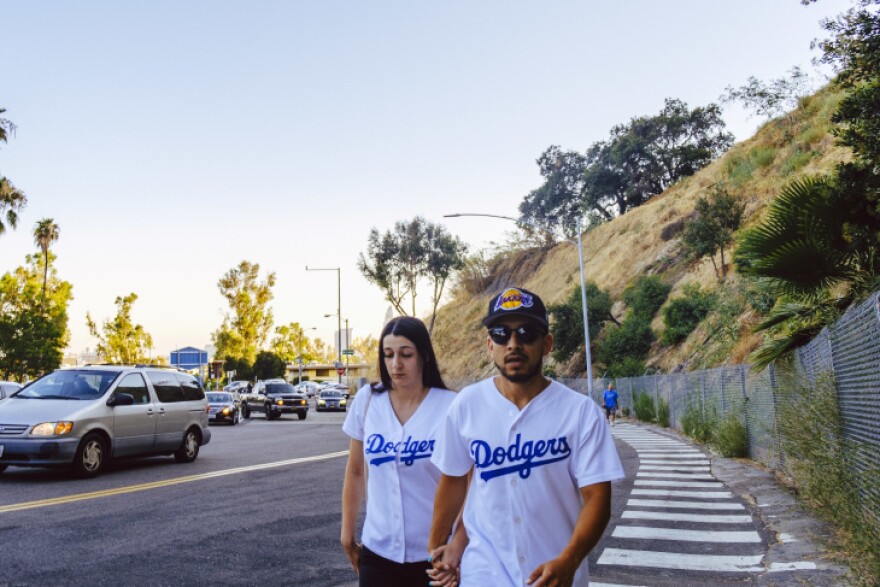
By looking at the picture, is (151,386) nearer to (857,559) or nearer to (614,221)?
(857,559)

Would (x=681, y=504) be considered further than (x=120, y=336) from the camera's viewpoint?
No

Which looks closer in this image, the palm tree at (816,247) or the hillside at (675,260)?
the palm tree at (816,247)

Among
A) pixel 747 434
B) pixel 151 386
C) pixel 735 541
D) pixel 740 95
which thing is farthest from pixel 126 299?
pixel 735 541

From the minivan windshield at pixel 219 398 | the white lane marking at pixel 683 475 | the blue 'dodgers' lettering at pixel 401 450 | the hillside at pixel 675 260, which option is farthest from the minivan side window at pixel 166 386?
the minivan windshield at pixel 219 398

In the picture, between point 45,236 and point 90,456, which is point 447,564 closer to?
point 90,456

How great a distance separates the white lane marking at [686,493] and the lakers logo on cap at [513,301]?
8.82m

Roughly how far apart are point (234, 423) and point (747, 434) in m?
23.1

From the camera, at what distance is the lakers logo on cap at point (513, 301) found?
3.19 meters

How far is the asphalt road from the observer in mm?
6723

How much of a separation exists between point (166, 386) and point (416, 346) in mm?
12890

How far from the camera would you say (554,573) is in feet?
9.02

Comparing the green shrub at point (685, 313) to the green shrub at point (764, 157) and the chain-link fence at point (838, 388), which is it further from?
the chain-link fence at point (838, 388)

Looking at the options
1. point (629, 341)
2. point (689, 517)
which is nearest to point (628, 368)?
point (629, 341)

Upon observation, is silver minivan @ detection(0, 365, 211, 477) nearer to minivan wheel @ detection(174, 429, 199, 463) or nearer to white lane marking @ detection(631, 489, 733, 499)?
minivan wheel @ detection(174, 429, 199, 463)
